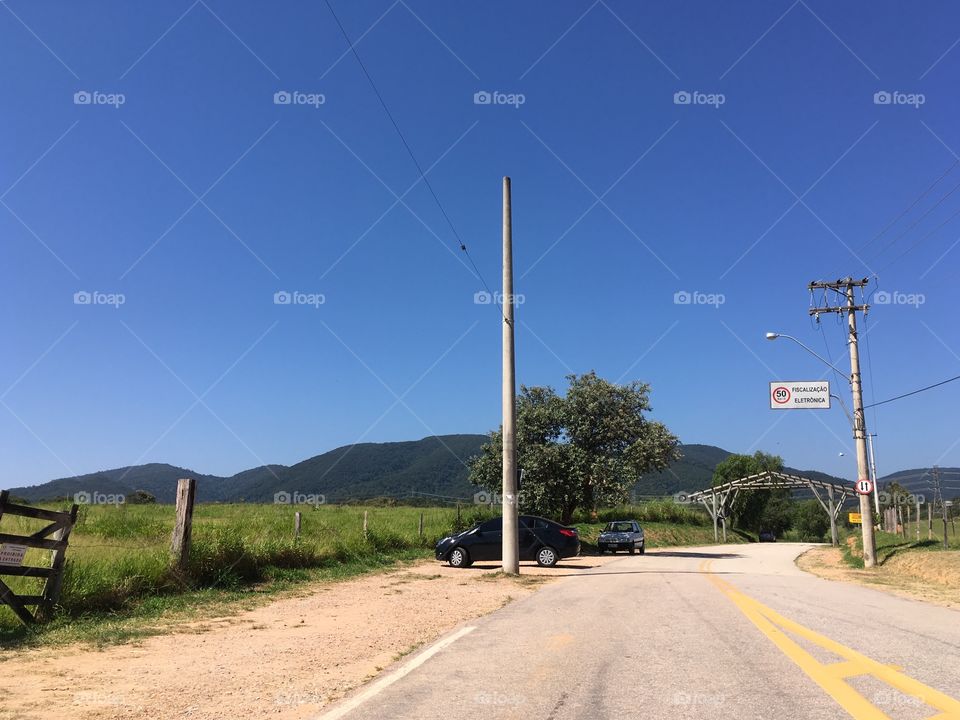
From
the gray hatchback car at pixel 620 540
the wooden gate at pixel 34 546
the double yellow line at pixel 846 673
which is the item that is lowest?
the gray hatchback car at pixel 620 540

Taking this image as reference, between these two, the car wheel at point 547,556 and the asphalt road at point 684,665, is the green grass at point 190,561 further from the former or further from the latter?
the asphalt road at point 684,665

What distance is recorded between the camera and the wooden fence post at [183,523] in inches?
467

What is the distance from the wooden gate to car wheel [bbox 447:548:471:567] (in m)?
13.2

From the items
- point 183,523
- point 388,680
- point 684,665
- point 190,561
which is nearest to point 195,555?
point 190,561

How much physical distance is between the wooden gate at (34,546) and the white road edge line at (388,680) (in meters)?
5.18

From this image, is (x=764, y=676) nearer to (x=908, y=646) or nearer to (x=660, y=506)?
(x=908, y=646)

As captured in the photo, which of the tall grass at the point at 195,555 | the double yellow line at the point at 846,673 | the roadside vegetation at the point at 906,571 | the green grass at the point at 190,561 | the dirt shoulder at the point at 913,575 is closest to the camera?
the double yellow line at the point at 846,673

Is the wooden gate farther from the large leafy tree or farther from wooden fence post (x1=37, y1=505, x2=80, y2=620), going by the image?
the large leafy tree

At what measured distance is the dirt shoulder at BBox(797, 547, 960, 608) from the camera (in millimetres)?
14316

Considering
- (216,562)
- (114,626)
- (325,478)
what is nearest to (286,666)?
(114,626)

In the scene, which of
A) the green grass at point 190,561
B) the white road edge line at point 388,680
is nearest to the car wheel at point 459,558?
the green grass at point 190,561

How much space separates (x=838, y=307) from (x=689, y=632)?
21.6m

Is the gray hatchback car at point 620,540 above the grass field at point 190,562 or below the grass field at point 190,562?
below

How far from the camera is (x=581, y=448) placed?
3309cm
